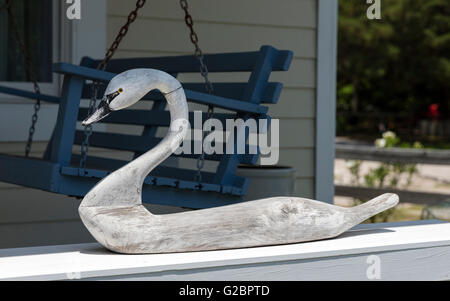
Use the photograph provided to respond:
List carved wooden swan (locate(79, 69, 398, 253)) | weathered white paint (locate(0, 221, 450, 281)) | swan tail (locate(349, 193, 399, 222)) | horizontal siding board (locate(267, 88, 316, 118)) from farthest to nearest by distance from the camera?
horizontal siding board (locate(267, 88, 316, 118)) < swan tail (locate(349, 193, 399, 222)) < carved wooden swan (locate(79, 69, 398, 253)) < weathered white paint (locate(0, 221, 450, 281))

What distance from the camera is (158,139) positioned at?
315 centimetres

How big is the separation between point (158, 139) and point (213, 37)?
1454 millimetres

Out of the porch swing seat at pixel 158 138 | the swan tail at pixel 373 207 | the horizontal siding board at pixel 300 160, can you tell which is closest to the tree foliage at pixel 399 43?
the horizontal siding board at pixel 300 160

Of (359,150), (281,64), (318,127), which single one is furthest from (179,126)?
(359,150)

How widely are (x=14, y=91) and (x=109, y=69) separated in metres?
0.62

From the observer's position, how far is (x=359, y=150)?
993cm

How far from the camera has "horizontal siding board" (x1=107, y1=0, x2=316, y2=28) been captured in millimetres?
4242

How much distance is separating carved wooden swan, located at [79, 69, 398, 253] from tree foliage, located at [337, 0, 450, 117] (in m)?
19.2

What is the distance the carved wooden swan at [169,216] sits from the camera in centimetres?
210

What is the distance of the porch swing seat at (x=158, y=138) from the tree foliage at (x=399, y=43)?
18.1 metres

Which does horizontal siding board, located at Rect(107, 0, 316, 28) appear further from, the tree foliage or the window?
the tree foliage

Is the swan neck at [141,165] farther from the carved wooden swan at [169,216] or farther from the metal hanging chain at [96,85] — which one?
the metal hanging chain at [96,85]

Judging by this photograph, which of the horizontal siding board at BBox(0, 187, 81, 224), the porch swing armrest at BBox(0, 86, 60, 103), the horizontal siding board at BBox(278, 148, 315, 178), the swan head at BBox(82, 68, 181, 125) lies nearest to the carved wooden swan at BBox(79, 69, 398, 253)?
the swan head at BBox(82, 68, 181, 125)

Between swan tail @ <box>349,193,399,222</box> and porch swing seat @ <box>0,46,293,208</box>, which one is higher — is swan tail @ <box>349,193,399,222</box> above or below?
below
